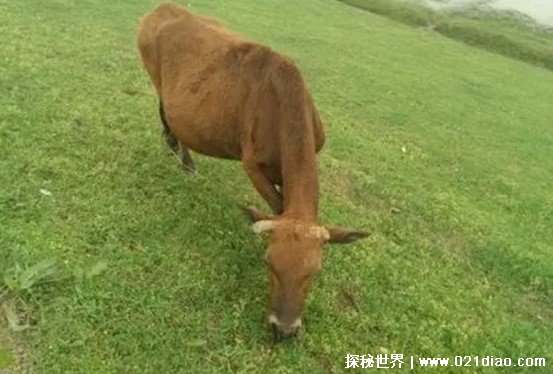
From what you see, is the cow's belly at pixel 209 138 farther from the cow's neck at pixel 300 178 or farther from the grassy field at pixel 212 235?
the cow's neck at pixel 300 178

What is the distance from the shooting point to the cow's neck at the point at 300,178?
5551mm

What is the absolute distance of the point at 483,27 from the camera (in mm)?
Answer: 26641

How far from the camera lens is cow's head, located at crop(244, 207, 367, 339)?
203 inches

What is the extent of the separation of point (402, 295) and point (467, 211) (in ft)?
10.4

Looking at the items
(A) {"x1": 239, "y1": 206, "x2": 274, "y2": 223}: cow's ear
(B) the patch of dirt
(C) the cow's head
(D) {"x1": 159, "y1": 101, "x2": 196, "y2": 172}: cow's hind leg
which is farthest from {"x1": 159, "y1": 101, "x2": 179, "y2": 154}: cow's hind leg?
(B) the patch of dirt

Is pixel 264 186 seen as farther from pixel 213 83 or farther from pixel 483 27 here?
pixel 483 27

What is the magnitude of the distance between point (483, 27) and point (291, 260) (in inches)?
937

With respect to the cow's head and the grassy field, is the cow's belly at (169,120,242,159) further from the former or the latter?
the cow's head

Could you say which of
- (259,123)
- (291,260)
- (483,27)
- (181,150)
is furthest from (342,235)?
(483,27)

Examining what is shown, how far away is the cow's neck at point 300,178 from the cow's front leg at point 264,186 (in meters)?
0.23

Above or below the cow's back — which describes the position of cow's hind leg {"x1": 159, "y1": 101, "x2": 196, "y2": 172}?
below

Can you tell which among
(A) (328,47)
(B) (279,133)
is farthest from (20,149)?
(A) (328,47)

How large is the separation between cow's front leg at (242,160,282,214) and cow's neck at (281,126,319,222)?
0.23 metres

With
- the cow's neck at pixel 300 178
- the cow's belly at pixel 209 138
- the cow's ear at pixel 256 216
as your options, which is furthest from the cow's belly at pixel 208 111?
the cow's ear at pixel 256 216
